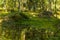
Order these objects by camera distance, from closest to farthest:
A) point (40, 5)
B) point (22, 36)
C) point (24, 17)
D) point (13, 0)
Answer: point (22, 36) < point (24, 17) < point (13, 0) < point (40, 5)

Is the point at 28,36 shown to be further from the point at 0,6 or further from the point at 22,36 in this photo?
the point at 0,6

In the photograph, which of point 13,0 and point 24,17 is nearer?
point 24,17

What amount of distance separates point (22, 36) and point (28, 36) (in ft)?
2.49

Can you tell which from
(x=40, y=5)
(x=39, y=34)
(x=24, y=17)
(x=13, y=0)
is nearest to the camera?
(x=39, y=34)

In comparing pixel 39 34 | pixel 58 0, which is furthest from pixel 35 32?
pixel 58 0

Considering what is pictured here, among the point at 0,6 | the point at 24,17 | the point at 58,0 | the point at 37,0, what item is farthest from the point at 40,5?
the point at 24,17

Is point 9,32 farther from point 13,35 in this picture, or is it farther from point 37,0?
point 37,0

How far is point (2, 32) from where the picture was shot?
18.8 meters

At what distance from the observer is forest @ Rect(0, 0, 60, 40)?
1748 centimetres

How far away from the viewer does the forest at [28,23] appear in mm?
17484

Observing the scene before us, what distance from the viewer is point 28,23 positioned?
24547mm

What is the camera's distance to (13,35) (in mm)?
17453

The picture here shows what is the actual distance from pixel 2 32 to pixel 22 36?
3.28 metres

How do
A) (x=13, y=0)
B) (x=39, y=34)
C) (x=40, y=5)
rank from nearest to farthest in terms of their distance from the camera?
(x=39, y=34) → (x=13, y=0) → (x=40, y=5)
